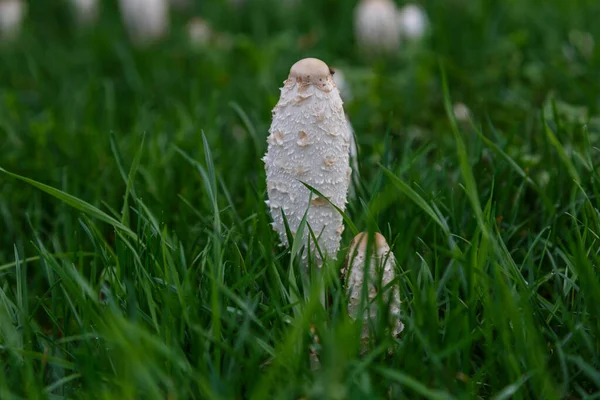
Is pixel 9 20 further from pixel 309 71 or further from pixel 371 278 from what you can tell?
pixel 371 278

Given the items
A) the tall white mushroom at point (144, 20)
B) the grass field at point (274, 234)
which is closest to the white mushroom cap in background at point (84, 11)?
the tall white mushroom at point (144, 20)

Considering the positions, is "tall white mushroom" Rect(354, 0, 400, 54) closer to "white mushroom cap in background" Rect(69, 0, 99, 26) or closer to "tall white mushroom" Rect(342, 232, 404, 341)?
"white mushroom cap in background" Rect(69, 0, 99, 26)

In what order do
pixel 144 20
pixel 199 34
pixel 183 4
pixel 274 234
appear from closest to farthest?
pixel 274 234
pixel 199 34
pixel 144 20
pixel 183 4

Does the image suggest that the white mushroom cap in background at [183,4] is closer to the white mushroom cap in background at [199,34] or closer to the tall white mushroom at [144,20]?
the tall white mushroom at [144,20]

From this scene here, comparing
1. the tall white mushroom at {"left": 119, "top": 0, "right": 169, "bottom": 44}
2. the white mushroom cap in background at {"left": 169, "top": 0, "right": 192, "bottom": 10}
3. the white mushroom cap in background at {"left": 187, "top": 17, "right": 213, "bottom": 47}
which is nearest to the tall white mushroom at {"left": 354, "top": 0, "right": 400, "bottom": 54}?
the white mushroom cap in background at {"left": 187, "top": 17, "right": 213, "bottom": 47}

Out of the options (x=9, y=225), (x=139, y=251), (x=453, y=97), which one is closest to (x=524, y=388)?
(x=139, y=251)

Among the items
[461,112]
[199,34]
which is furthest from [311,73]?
[199,34]
